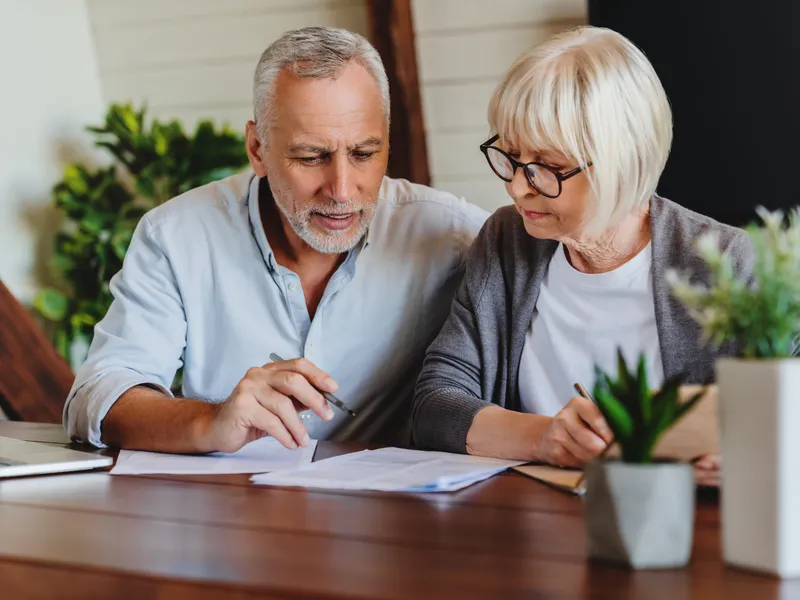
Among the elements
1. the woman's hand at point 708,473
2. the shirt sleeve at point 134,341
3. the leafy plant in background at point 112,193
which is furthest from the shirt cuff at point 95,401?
the leafy plant in background at point 112,193

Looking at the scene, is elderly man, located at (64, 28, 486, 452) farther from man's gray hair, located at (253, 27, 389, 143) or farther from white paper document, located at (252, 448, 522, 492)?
white paper document, located at (252, 448, 522, 492)

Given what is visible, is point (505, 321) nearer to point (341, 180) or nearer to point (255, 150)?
point (341, 180)

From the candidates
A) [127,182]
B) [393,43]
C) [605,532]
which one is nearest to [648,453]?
[605,532]

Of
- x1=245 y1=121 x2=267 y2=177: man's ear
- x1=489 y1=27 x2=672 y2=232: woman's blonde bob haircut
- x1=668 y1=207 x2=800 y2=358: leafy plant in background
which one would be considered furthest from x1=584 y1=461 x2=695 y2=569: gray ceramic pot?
x1=245 y1=121 x2=267 y2=177: man's ear

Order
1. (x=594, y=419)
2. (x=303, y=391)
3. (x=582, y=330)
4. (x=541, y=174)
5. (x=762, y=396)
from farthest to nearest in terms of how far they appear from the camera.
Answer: (x=582, y=330)
(x=541, y=174)
(x=303, y=391)
(x=594, y=419)
(x=762, y=396)

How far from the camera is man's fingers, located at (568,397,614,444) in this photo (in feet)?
4.40

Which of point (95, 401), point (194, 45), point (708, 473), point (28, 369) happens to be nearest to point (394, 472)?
point (708, 473)

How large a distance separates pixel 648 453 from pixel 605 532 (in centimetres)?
8

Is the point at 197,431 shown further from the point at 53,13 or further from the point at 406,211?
the point at 53,13

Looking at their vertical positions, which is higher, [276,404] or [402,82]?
A: [402,82]

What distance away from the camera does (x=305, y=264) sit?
2078 mm

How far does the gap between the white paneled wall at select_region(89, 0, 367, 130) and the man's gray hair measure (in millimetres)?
1484

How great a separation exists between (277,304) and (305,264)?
108 mm

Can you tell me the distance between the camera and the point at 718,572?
923 millimetres
